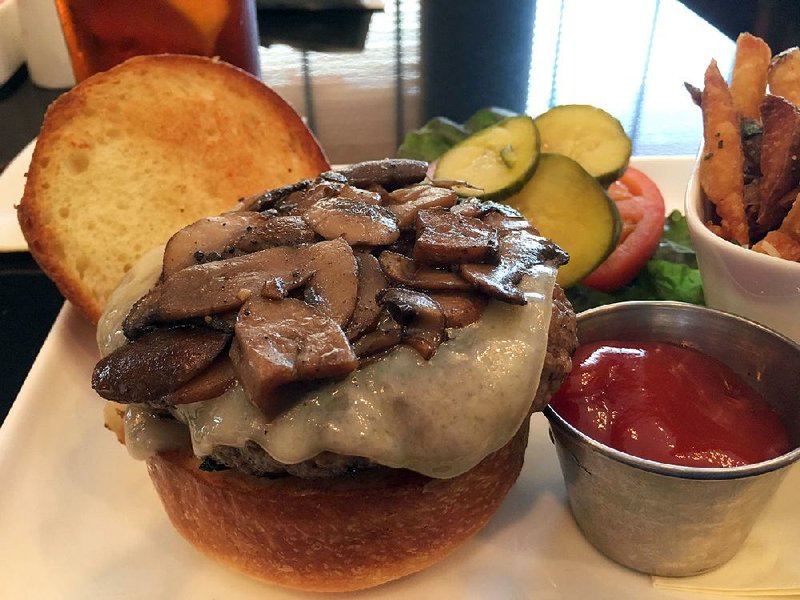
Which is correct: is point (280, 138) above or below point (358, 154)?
above

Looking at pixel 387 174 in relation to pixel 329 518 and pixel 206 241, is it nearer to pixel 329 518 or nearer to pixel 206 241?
pixel 206 241

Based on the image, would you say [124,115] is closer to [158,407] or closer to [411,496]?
[158,407]

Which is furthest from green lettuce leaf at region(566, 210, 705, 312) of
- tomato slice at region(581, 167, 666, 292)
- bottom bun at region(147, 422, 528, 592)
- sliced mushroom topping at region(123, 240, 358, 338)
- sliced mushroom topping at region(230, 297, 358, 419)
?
sliced mushroom topping at region(230, 297, 358, 419)

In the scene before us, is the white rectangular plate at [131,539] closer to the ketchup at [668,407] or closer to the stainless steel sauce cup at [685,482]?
the stainless steel sauce cup at [685,482]

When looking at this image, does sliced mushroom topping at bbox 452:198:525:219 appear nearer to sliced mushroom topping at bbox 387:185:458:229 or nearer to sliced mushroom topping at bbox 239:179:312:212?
sliced mushroom topping at bbox 387:185:458:229

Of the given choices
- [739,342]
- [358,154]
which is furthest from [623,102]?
[739,342]

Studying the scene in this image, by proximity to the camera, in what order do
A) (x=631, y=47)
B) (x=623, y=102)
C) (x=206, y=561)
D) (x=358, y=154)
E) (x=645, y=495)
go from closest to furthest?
1. (x=645, y=495)
2. (x=206, y=561)
3. (x=358, y=154)
4. (x=623, y=102)
5. (x=631, y=47)
